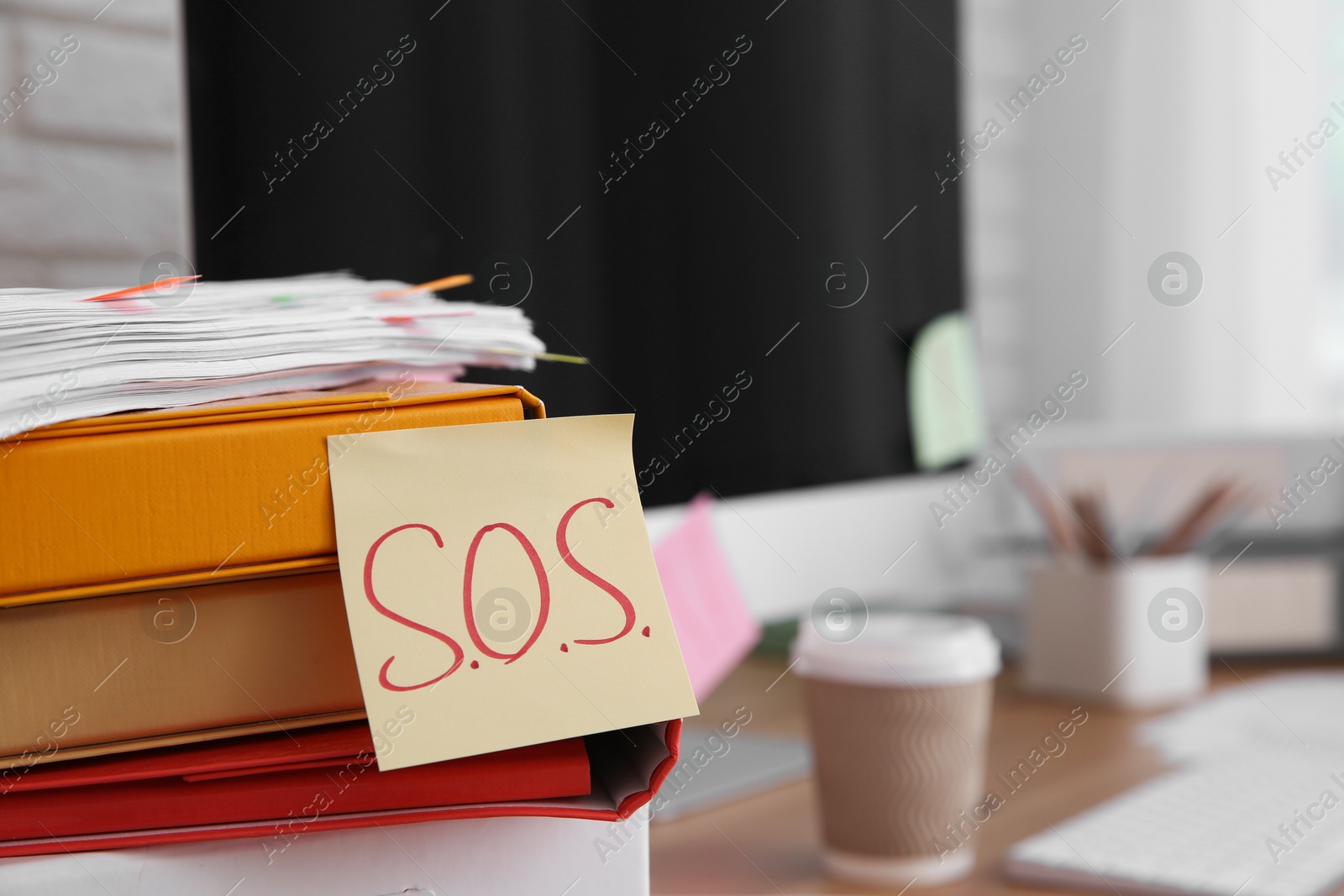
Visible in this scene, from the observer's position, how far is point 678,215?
675 millimetres

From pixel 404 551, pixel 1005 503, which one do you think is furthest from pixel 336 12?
pixel 1005 503

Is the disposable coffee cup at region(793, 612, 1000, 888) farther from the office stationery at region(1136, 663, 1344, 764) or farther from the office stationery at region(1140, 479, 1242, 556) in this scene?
the office stationery at region(1140, 479, 1242, 556)

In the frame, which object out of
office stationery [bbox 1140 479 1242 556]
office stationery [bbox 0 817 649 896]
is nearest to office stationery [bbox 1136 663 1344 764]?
office stationery [bbox 1140 479 1242 556]

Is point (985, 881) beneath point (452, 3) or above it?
beneath

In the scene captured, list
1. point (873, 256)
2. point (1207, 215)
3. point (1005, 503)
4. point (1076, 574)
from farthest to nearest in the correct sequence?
point (1207, 215) → point (1005, 503) → point (1076, 574) → point (873, 256)

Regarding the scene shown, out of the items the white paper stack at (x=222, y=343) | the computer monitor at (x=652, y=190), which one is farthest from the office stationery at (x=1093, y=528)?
the white paper stack at (x=222, y=343)

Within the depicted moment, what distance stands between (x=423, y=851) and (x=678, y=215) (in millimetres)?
438

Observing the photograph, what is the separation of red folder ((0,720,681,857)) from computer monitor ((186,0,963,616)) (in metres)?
0.27

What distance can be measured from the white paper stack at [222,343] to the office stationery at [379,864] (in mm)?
128

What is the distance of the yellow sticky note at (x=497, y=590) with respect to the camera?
317mm

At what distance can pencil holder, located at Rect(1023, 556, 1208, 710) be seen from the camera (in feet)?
3.15

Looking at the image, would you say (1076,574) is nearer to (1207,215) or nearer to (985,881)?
(985,881)

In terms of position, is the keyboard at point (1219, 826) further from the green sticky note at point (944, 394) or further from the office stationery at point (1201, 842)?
the green sticky note at point (944, 394)

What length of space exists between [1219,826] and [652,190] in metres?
0.50
